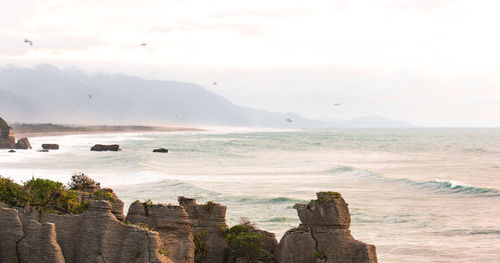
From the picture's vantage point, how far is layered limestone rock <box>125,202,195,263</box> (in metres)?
14.7

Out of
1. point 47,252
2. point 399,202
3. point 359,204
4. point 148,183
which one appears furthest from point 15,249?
point 148,183

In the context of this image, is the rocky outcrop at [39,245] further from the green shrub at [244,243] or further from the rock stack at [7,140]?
the rock stack at [7,140]

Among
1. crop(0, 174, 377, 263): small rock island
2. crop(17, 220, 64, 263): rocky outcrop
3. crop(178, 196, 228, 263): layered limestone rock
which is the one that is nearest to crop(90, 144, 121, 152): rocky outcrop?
crop(0, 174, 377, 263): small rock island

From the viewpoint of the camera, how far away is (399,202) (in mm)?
41031

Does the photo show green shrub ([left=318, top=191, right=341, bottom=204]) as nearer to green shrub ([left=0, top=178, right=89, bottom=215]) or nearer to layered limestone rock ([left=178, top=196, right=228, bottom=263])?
layered limestone rock ([left=178, top=196, right=228, bottom=263])

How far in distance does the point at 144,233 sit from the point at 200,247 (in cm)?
258

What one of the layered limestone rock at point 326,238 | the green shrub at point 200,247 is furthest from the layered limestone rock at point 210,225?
the layered limestone rock at point 326,238

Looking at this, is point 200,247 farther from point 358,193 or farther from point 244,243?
point 358,193

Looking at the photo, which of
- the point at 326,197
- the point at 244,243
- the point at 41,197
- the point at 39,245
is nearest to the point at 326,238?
the point at 326,197

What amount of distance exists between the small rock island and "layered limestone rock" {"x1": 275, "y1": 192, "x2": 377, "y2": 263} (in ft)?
0.07

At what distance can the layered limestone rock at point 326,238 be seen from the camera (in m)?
14.8

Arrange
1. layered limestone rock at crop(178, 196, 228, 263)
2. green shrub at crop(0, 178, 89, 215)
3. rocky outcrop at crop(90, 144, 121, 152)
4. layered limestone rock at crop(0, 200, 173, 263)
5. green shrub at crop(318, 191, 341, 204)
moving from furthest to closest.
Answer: rocky outcrop at crop(90, 144, 121, 152) → layered limestone rock at crop(178, 196, 228, 263) → green shrub at crop(318, 191, 341, 204) → green shrub at crop(0, 178, 89, 215) → layered limestone rock at crop(0, 200, 173, 263)

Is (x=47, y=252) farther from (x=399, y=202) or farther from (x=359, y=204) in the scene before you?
(x=399, y=202)

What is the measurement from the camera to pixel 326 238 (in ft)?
49.2
